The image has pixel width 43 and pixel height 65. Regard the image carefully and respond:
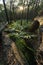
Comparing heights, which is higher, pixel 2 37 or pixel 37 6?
pixel 37 6

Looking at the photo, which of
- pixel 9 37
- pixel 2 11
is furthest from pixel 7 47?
pixel 2 11

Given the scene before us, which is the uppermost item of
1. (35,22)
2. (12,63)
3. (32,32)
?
(35,22)

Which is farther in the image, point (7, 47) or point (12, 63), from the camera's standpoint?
point (7, 47)

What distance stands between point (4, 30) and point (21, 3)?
5.07m

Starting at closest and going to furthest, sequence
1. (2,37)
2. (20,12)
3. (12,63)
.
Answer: (12,63) < (2,37) < (20,12)

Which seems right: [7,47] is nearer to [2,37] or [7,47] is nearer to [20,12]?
[2,37]

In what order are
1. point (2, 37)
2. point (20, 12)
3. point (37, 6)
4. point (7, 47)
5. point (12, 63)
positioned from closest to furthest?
point (12, 63), point (7, 47), point (2, 37), point (37, 6), point (20, 12)

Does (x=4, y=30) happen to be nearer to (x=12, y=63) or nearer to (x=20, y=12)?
(x=12, y=63)

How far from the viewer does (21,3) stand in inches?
543

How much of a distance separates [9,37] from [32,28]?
1717 mm

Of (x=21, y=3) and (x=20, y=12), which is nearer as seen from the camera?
(x=21, y=3)

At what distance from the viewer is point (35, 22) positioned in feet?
30.0

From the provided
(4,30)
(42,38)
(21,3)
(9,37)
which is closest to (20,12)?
(21,3)

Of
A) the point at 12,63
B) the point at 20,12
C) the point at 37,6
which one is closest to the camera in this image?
the point at 12,63
